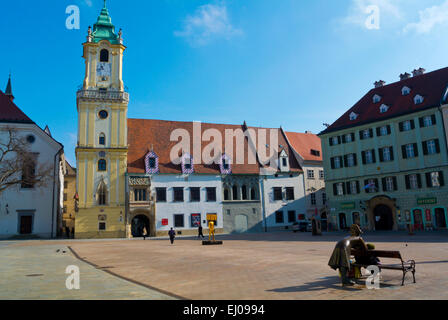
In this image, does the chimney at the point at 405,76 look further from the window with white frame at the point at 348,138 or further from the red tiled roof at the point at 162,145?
the red tiled roof at the point at 162,145

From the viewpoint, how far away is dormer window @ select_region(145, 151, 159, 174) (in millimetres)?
49281

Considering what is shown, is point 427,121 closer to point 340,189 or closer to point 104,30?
point 340,189

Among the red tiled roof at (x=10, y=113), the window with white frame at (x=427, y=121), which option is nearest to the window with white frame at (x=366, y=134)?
A: the window with white frame at (x=427, y=121)

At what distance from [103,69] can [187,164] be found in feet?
56.1

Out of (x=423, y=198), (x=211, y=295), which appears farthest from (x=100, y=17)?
(x=211, y=295)

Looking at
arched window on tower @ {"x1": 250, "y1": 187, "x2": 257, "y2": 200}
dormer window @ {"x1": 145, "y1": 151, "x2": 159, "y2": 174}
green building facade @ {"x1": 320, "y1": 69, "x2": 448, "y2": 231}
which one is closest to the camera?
green building facade @ {"x1": 320, "y1": 69, "x2": 448, "y2": 231}

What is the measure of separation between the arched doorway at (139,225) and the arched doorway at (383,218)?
2832 cm

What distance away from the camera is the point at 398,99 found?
4334 centimetres

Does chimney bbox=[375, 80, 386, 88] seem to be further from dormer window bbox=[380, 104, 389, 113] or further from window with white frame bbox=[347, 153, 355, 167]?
window with white frame bbox=[347, 153, 355, 167]

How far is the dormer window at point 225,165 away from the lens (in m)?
53.1

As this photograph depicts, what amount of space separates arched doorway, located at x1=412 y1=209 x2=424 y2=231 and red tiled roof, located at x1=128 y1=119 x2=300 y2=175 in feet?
66.5

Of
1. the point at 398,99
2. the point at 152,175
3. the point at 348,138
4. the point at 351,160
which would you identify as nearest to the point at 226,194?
the point at 152,175

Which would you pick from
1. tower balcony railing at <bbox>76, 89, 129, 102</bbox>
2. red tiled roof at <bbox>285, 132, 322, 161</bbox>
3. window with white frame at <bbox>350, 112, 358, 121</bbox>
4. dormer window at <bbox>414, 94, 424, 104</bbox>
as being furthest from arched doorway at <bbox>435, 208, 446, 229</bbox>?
tower balcony railing at <bbox>76, 89, 129, 102</bbox>
